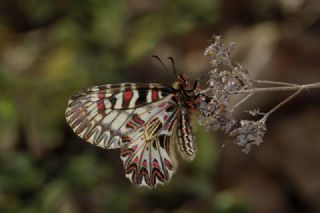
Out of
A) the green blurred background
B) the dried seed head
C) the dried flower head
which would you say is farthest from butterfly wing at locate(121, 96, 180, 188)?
the green blurred background

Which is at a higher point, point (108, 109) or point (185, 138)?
point (108, 109)

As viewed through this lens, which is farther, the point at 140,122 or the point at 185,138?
the point at 140,122

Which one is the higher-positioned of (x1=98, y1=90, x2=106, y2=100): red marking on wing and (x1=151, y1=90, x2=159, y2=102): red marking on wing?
(x1=98, y1=90, x2=106, y2=100): red marking on wing

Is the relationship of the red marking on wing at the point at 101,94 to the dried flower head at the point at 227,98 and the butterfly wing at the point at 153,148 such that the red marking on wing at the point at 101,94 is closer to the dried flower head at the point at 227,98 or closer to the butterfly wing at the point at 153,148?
the butterfly wing at the point at 153,148

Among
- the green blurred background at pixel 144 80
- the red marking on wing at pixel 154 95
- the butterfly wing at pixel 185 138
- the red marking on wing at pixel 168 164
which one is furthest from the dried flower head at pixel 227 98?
the green blurred background at pixel 144 80

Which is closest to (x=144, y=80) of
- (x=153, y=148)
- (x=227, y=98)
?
(x=153, y=148)

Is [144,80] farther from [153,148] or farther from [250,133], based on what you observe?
[250,133]

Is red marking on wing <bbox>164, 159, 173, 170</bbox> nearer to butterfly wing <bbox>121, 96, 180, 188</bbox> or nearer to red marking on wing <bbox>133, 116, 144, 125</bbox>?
butterfly wing <bbox>121, 96, 180, 188</bbox>

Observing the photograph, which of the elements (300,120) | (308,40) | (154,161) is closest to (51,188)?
(154,161)
